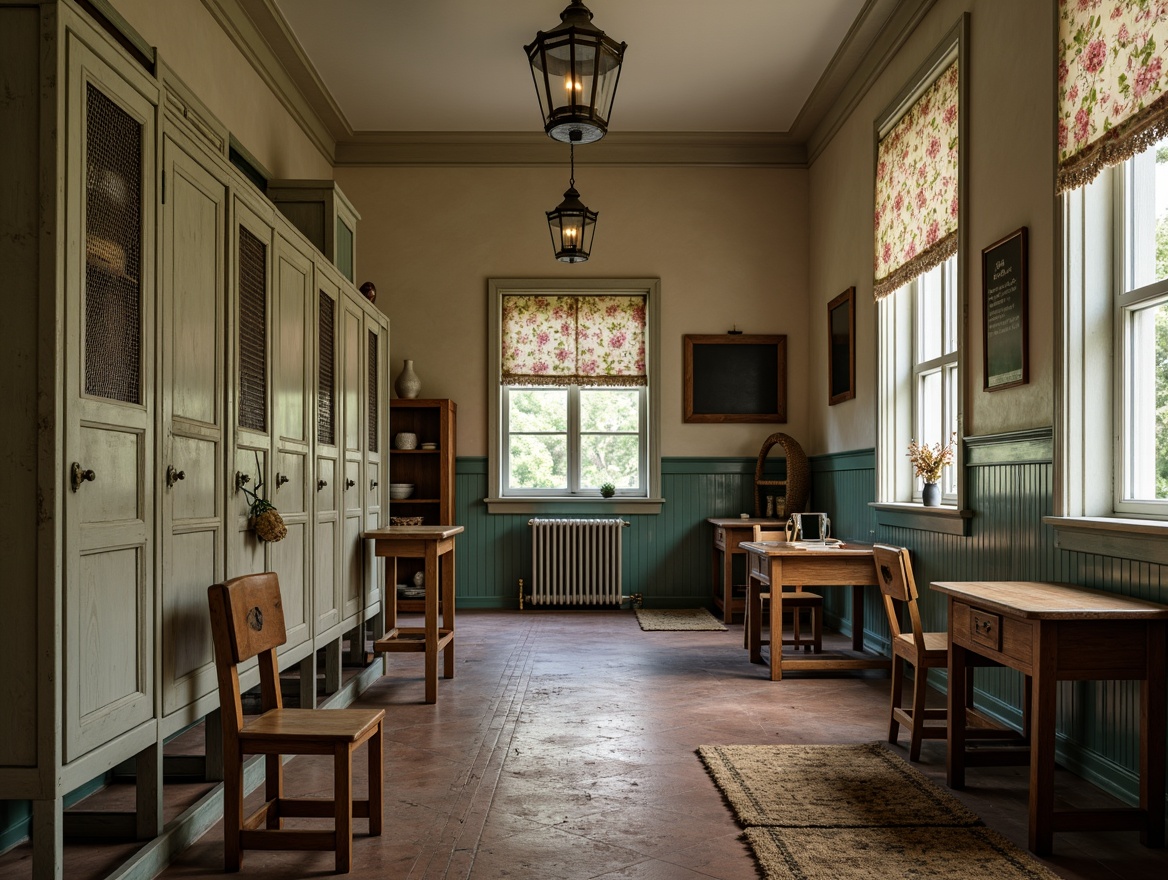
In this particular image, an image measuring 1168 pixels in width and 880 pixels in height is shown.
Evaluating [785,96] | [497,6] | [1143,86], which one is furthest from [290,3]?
[1143,86]

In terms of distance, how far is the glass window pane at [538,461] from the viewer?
29.1 ft

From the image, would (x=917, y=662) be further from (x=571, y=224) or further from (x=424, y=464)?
(x=424, y=464)

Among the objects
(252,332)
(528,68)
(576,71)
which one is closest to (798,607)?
(576,71)

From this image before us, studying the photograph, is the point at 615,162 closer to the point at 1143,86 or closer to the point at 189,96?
the point at 189,96

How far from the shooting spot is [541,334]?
8.80 metres

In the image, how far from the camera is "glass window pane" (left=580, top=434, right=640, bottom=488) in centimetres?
888

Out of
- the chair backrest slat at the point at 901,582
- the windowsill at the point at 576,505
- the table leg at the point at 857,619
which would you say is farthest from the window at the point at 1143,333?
the windowsill at the point at 576,505

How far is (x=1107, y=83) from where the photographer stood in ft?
12.1

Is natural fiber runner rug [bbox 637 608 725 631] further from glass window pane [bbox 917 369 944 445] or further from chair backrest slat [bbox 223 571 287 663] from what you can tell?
chair backrest slat [bbox 223 571 287 663]

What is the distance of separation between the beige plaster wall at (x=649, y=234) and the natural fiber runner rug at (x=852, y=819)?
498cm

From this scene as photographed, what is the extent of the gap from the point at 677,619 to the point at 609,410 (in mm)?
2082

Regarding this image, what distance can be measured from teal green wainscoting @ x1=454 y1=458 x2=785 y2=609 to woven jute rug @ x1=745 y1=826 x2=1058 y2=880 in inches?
219

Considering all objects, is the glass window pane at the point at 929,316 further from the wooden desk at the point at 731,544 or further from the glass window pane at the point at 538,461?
the glass window pane at the point at 538,461

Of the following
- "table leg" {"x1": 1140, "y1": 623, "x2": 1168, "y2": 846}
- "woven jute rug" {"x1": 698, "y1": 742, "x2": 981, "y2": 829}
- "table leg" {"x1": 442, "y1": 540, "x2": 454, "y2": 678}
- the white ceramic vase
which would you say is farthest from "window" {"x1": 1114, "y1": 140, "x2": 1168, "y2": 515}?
the white ceramic vase
